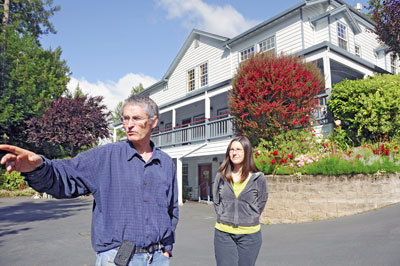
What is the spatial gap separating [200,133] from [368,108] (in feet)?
27.4

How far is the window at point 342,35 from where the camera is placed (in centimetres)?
1523

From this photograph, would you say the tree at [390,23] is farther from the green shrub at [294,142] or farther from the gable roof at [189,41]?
the green shrub at [294,142]

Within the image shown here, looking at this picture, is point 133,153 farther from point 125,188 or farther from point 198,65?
point 198,65

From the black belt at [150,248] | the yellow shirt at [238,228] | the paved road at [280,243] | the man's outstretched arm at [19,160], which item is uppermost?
the man's outstretched arm at [19,160]

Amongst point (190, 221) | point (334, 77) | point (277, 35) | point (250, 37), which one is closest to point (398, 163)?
point (190, 221)

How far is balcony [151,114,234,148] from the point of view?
44.2 feet

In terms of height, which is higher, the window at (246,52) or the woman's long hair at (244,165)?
the window at (246,52)

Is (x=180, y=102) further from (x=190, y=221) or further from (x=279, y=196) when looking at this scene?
(x=279, y=196)

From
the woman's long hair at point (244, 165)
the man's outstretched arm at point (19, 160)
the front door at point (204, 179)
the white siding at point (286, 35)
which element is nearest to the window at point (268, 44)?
the white siding at point (286, 35)

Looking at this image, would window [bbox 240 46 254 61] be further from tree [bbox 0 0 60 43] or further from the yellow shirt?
tree [bbox 0 0 60 43]

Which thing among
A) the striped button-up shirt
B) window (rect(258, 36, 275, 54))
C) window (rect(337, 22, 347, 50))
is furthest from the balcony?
the striped button-up shirt

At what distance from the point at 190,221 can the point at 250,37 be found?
11.1 m

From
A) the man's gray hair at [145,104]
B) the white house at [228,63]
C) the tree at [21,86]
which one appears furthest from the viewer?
the tree at [21,86]

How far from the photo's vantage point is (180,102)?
57.8ft
